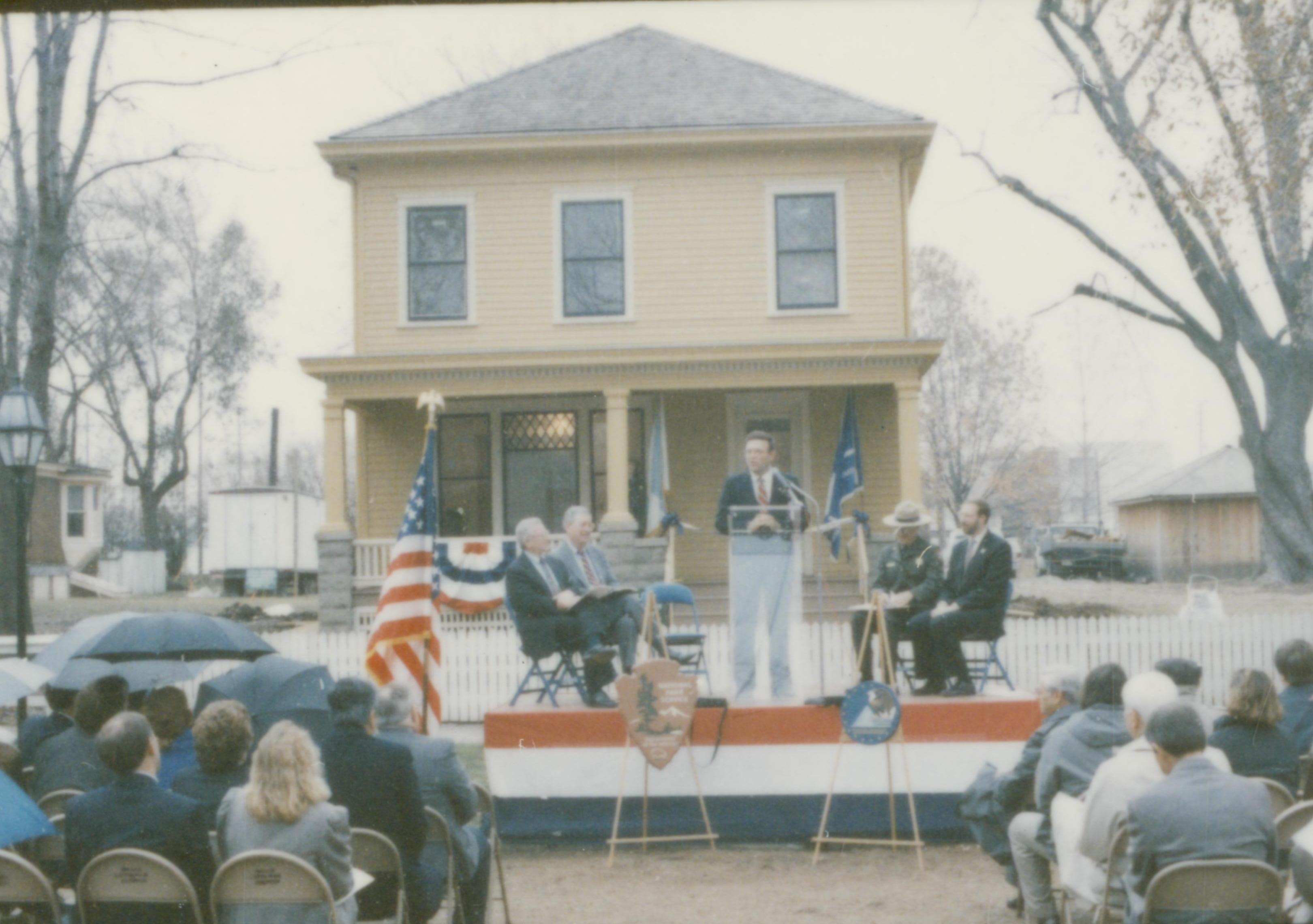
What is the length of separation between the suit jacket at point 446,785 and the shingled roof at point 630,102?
12002 mm

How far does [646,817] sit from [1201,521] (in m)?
20.0

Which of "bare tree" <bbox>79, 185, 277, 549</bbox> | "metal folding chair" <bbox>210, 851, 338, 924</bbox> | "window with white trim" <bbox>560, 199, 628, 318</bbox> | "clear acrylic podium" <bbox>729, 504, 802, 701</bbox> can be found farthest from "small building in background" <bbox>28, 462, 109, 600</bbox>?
"metal folding chair" <bbox>210, 851, 338, 924</bbox>

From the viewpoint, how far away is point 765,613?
28.5 feet

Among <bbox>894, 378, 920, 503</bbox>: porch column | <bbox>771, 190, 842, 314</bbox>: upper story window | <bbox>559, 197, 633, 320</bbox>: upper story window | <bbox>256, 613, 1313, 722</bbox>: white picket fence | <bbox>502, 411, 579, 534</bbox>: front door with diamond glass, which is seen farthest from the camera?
<bbox>502, 411, 579, 534</bbox>: front door with diamond glass

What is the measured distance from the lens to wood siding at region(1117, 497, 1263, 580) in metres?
23.4

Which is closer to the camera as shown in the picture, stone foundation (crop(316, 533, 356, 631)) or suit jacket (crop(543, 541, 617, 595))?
suit jacket (crop(543, 541, 617, 595))

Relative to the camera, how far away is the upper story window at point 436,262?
55.1 ft

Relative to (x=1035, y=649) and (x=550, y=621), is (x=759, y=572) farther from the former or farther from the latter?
(x=1035, y=649)

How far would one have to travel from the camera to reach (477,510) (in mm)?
17312

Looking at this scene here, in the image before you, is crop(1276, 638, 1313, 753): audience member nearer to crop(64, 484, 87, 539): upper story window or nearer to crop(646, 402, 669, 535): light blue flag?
crop(646, 402, 669, 535): light blue flag

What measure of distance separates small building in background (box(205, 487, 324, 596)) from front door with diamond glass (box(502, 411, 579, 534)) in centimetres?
1134

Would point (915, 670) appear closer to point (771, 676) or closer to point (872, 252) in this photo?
point (771, 676)

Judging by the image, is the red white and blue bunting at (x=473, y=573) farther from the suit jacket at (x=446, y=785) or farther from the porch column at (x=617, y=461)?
the suit jacket at (x=446, y=785)

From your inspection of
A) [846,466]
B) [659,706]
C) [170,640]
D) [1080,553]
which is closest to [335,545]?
[846,466]
